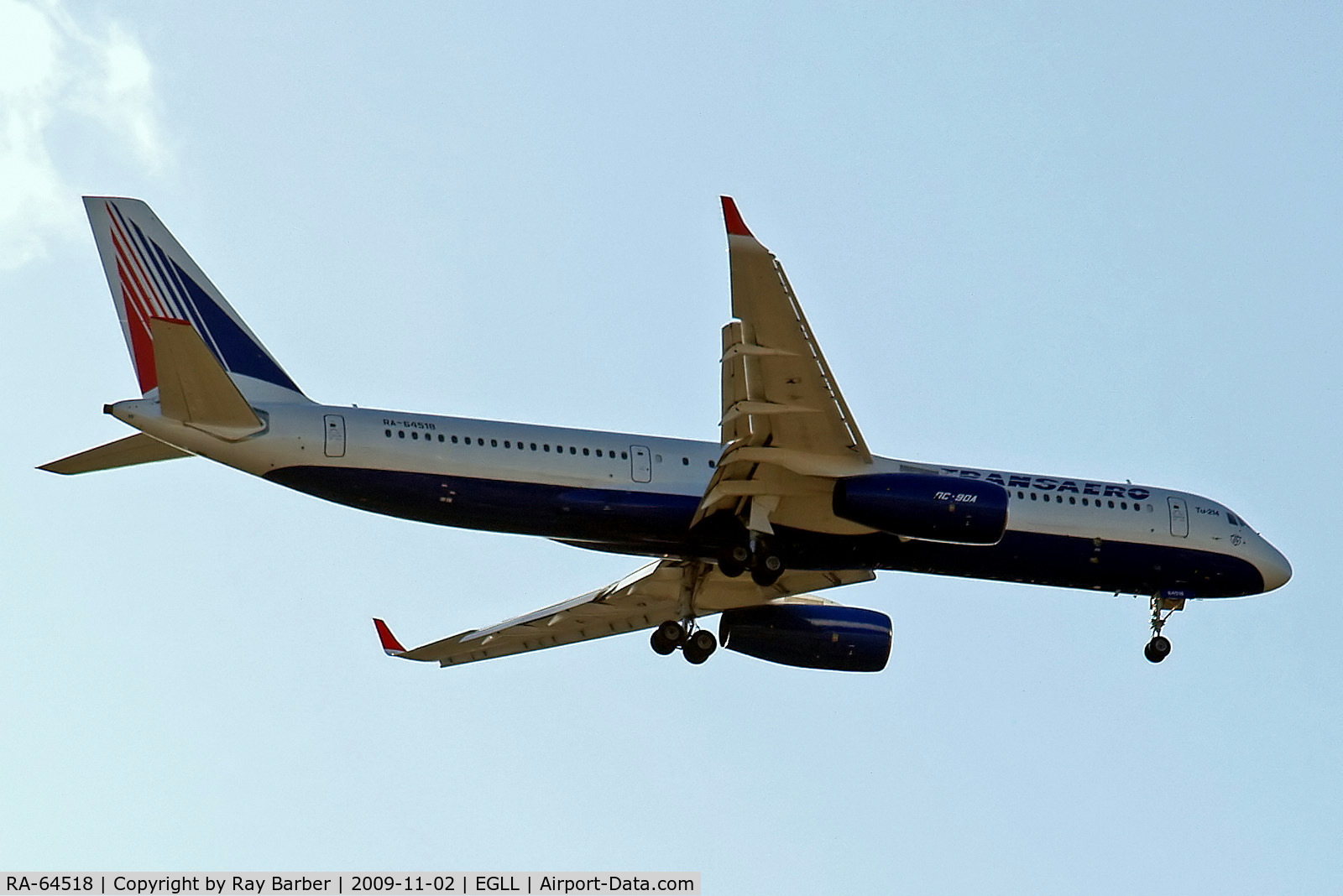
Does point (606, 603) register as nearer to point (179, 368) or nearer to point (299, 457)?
point (299, 457)

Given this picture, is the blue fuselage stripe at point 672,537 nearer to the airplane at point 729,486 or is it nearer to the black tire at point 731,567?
the airplane at point 729,486

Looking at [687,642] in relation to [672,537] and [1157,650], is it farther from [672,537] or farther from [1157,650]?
[1157,650]

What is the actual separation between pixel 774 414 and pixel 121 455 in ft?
32.4

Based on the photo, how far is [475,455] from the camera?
26656mm

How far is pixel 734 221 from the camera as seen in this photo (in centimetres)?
2177

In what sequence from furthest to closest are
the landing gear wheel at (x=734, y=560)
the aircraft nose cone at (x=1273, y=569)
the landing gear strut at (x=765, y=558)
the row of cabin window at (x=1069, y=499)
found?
the aircraft nose cone at (x=1273, y=569), the row of cabin window at (x=1069, y=499), the landing gear wheel at (x=734, y=560), the landing gear strut at (x=765, y=558)

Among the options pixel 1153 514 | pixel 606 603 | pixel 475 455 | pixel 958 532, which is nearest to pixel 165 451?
pixel 475 455

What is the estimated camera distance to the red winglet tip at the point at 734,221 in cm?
2162

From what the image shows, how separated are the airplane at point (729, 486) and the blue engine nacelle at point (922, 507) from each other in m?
0.03

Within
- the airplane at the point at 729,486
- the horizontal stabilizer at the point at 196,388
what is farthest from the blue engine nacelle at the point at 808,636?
the horizontal stabilizer at the point at 196,388

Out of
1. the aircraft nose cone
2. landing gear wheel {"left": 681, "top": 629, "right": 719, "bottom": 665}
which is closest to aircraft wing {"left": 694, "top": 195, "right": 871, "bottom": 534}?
landing gear wheel {"left": 681, "top": 629, "right": 719, "bottom": 665}

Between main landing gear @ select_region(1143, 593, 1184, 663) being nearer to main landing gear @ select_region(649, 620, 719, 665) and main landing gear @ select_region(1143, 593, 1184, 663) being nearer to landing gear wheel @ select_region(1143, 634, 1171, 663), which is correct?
landing gear wheel @ select_region(1143, 634, 1171, 663)

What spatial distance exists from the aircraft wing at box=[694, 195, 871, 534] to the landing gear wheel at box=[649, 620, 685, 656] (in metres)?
4.45

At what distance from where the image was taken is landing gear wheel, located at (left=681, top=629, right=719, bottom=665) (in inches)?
1220
